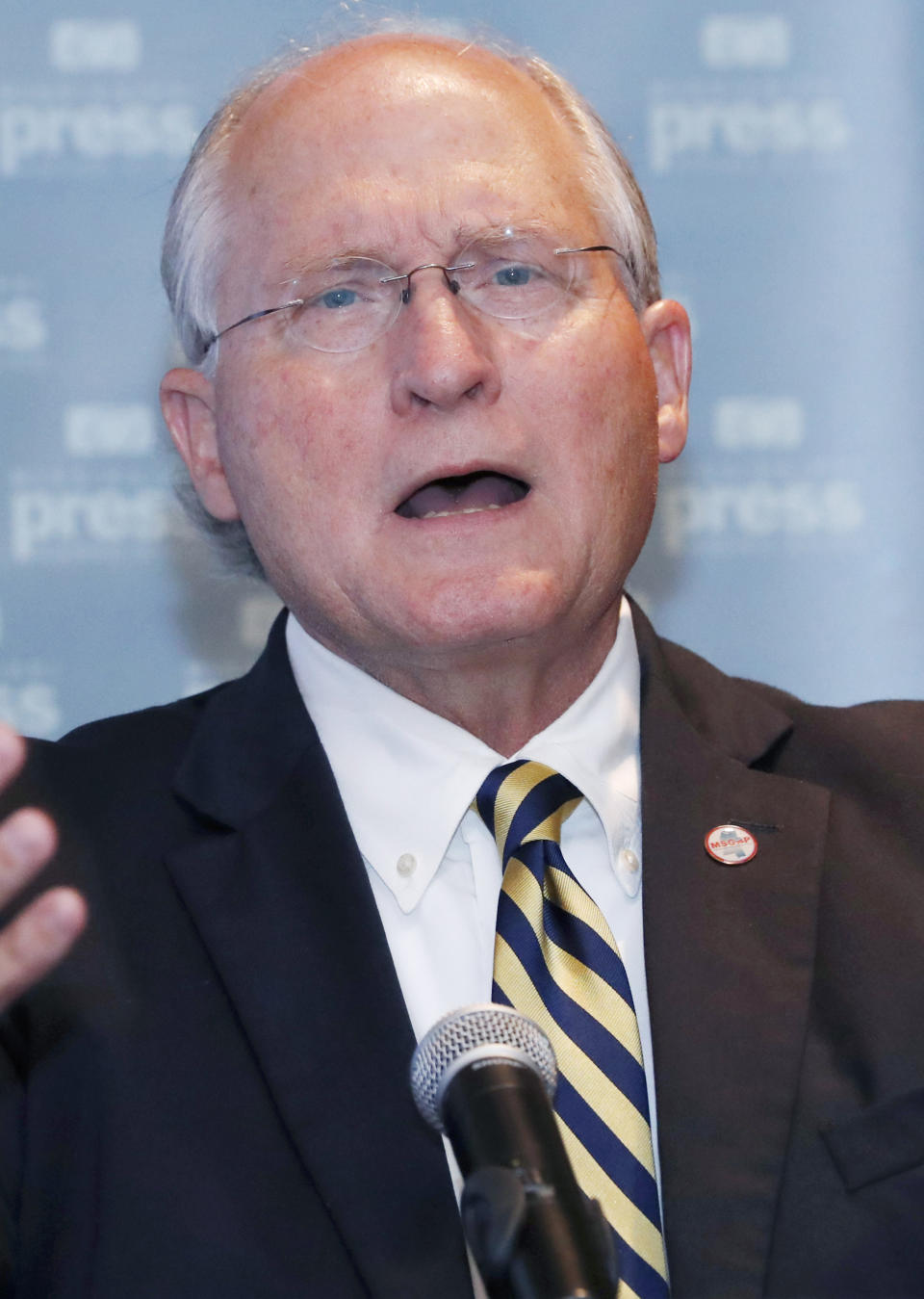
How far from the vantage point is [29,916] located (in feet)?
4.54

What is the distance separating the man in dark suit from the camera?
1.72 m

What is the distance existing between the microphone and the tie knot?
2.69ft

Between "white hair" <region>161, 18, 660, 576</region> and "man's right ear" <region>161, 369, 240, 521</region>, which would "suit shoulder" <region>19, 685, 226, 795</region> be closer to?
"man's right ear" <region>161, 369, 240, 521</region>

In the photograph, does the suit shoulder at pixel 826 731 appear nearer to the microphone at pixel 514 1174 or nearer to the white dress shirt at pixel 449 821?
the white dress shirt at pixel 449 821

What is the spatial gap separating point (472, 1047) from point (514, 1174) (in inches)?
5.3

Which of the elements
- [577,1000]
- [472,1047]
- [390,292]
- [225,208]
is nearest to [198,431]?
[225,208]

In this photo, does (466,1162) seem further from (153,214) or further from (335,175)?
(153,214)

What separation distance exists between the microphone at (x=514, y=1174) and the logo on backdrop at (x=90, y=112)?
6.59 ft

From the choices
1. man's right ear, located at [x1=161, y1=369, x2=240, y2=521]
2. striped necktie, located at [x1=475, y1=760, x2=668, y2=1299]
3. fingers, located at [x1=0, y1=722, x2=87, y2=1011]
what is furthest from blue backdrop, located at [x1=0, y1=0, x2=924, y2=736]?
fingers, located at [x1=0, y1=722, x2=87, y2=1011]

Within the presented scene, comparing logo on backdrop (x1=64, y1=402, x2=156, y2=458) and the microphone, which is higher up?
logo on backdrop (x1=64, y1=402, x2=156, y2=458)

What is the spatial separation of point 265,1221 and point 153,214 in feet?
5.67

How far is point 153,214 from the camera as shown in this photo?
Answer: 2.72 meters

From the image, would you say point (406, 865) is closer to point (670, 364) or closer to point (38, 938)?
point (38, 938)

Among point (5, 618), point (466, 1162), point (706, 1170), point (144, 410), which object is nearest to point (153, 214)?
point (144, 410)
